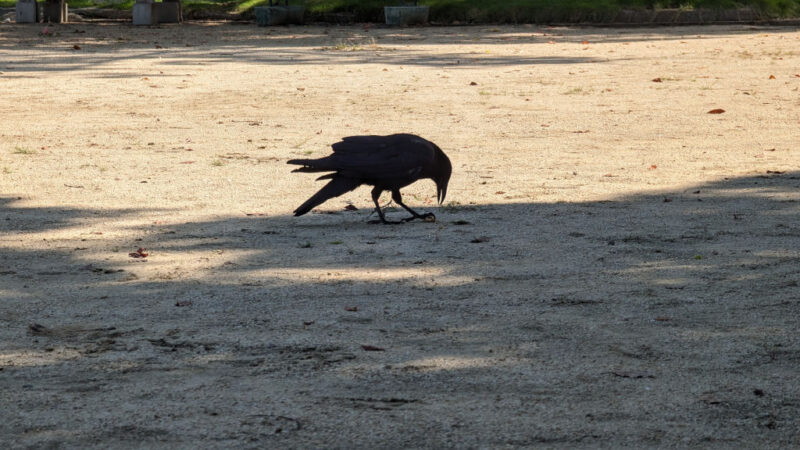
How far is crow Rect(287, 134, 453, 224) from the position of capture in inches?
242

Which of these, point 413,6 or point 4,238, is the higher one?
point 413,6

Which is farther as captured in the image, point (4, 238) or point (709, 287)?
point (4, 238)

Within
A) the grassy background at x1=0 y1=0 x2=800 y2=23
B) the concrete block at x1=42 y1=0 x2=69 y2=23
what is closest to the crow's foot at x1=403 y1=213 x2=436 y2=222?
the grassy background at x1=0 y1=0 x2=800 y2=23

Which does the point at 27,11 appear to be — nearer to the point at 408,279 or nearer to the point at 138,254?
the point at 138,254

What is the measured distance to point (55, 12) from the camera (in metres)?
27.9

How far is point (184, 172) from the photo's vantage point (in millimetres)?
8195

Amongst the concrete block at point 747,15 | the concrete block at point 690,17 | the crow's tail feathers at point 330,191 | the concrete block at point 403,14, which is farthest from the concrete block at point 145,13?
the crow's tail feathers at point 330,191

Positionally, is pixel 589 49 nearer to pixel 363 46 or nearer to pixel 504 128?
pixel 363 46

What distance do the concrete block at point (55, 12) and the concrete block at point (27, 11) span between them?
254 mm

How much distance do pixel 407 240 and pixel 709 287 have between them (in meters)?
1.74

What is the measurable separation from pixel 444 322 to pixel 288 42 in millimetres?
17000

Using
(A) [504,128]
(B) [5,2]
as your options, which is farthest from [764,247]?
(B) [5,2]

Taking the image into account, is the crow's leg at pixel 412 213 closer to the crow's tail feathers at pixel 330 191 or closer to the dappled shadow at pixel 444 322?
the dappled shadow at pixel 444 322

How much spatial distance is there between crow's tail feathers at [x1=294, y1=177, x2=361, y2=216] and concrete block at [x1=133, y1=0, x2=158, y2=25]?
21.9 meters
